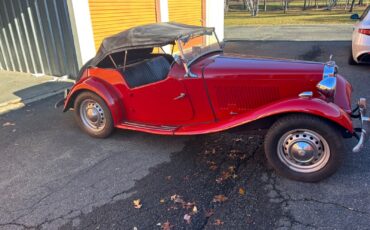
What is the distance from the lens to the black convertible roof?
373 centimetres

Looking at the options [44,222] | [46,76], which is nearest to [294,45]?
[46,76]

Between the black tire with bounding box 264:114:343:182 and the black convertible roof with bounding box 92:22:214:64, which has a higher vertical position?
the black convertible roof with bounding box 92:22:214:64

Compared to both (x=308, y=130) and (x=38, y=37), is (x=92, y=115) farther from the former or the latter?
(x=38, y=37)

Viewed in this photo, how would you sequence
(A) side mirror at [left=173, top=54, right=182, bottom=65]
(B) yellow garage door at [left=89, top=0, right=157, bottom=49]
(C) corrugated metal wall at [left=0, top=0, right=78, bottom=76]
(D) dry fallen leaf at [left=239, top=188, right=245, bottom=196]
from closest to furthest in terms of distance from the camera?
(D) dry fallen leaf at [left=239, top=188, right=245, bottom=196] → (A) side mirror at [left=173, top=54, right=182, bottom=65] → (C) corrugated metal wall at [left=0, top=0, right=78, bottom=76] → (B) yellow garage door at [left=89, top=0, right=157, bottom=49]

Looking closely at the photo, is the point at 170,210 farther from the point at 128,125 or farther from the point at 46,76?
the point at 46,76

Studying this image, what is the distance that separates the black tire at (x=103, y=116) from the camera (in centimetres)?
424

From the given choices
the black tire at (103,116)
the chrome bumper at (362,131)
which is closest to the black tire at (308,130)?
the chrome bumper at (362,131)

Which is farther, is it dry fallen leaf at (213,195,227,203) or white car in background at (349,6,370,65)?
white car in background at (349,6,370,65)

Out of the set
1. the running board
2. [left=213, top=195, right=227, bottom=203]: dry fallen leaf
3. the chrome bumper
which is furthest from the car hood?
[left=213, top=195, right=227, bottom=203]: dry fallen leaf

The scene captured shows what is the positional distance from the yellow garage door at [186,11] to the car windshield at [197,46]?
6233mm

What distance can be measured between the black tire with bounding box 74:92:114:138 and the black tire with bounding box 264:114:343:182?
2.23 meters

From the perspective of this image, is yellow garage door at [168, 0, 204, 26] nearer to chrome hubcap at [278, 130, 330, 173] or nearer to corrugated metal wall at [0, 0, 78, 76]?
corrugated metal wall at [0, 0, 78, 76]

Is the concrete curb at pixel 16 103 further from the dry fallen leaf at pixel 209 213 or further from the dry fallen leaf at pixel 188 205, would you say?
the dry fallen leaf at pixel 209 213

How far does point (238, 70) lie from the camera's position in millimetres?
3502
